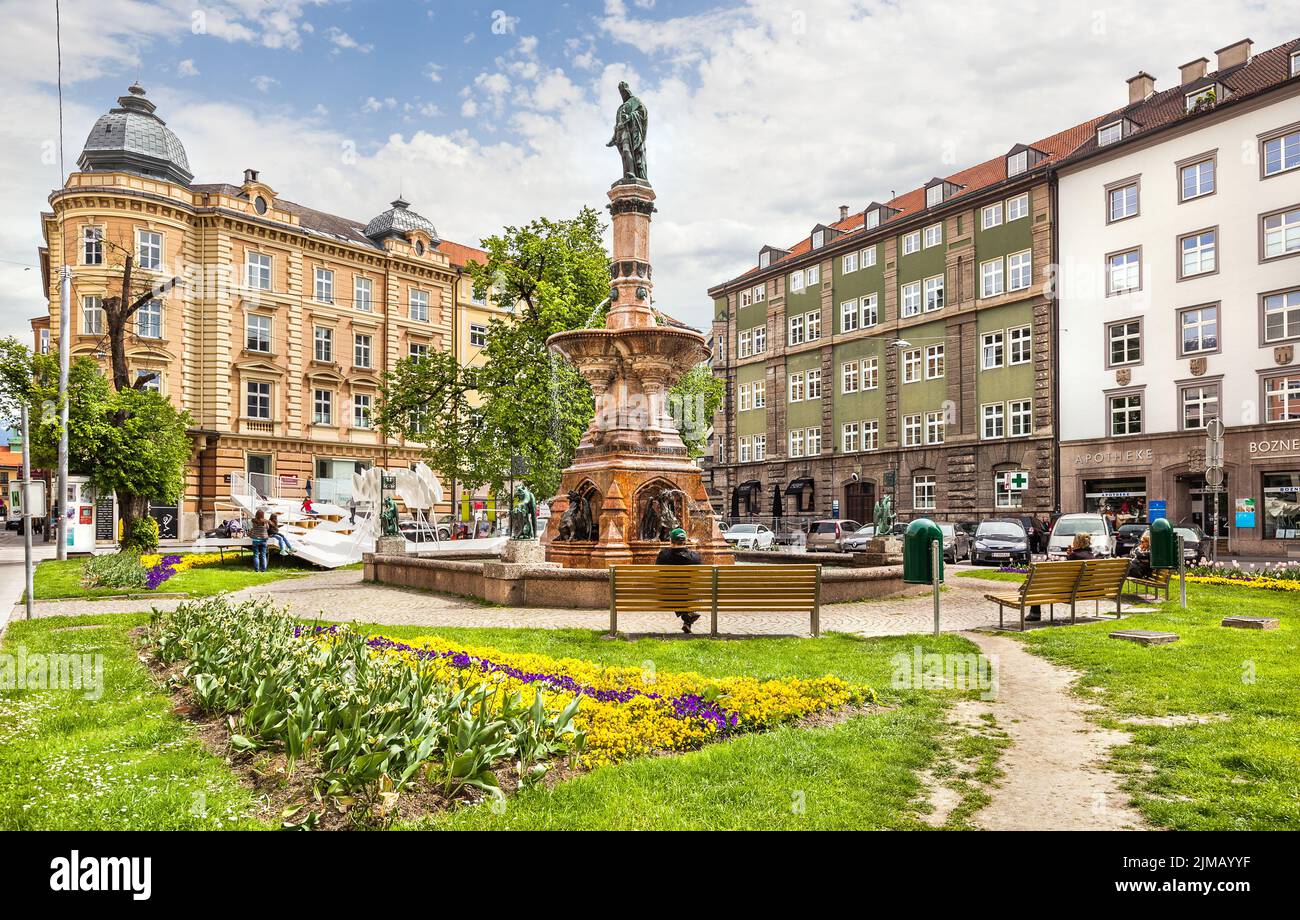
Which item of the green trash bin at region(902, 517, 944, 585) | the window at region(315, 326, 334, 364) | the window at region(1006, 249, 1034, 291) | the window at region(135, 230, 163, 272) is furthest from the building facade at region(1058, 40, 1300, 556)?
the window at region(135, 230, 163, 272)

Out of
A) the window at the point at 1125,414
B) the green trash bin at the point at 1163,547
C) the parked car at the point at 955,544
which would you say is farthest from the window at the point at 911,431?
the green trash bin at the point at 1163,547

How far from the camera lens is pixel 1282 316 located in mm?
34781

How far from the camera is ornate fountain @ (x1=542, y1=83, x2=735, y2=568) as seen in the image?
18266 mm

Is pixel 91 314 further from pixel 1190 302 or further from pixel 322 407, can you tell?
pixel 1190 302

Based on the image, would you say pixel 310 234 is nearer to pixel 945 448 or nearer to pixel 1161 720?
pixel 945 448

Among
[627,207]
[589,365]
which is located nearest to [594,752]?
[589,365]

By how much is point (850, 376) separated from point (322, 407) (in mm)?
31260

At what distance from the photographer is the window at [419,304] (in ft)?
186

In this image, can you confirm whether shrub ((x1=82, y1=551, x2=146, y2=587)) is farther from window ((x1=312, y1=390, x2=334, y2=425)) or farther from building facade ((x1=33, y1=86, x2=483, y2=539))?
window ((x1=312, y1=390, x2=334, y2=425))

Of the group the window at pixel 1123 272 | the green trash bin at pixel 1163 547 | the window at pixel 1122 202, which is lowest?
the green trash bin at pixel 1163 547

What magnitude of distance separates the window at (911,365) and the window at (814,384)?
7.08 meters

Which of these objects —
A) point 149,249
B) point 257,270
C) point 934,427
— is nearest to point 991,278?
point 934,427

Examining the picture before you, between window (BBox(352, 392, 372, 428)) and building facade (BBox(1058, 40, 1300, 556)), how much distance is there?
38.0 m

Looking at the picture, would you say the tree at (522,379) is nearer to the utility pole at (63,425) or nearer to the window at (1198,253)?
the utility pole at (63,425)
